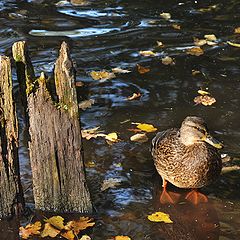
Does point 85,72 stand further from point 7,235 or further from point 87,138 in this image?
point 7,235

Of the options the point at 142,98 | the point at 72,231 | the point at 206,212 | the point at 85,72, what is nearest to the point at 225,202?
the point at 206,212

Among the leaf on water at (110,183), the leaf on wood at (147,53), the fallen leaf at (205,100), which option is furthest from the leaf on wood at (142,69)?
the leaf on water at (110,183)

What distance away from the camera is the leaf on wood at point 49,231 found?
486 cm

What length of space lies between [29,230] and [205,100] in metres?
3.02

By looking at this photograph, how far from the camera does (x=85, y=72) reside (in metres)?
7.96

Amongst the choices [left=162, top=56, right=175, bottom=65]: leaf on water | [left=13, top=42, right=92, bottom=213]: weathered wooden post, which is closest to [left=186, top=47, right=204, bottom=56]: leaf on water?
[left=162, top=56, right=175, bottom=65]: leaf on water

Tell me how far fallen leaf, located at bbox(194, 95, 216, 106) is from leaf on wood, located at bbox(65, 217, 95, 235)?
2.61m

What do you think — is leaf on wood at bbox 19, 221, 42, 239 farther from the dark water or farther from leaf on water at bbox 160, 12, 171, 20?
leaf on water at bbox 160, 12, 171, 20

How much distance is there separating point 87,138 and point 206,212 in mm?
1603

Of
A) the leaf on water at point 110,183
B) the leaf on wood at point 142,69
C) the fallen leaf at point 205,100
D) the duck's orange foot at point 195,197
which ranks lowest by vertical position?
the duck's orange foot at point 195,197

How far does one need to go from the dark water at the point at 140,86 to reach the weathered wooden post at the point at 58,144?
359 mm

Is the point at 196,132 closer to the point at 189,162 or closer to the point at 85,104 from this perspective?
the point at 189,162

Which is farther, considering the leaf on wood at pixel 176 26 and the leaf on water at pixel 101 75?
the leaf on wood at pixel 176 26

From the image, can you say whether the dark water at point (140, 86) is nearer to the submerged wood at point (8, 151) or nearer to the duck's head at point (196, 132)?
the submerged wood at point (8, 151)
